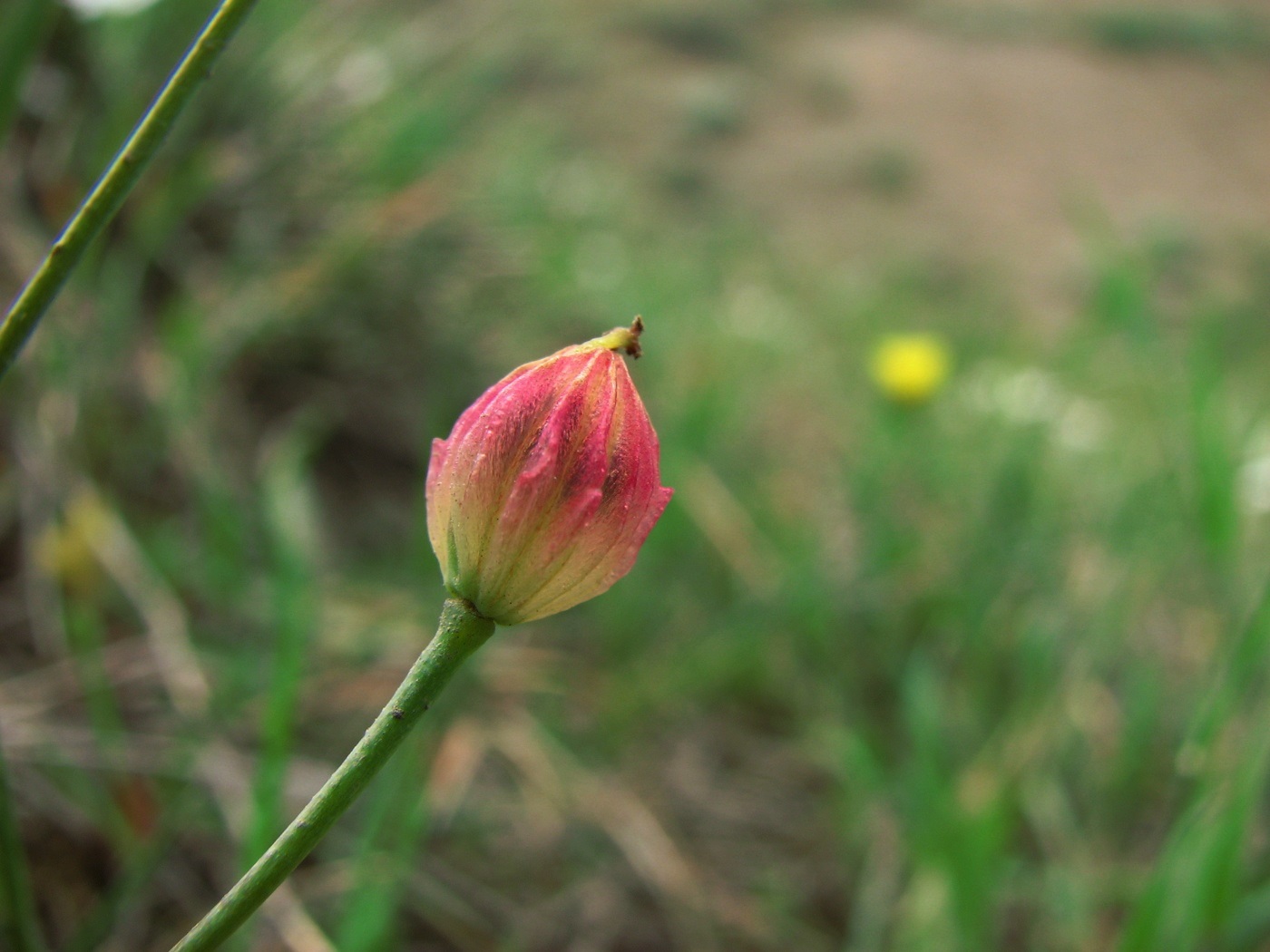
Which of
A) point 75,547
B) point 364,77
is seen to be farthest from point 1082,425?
point 75,547

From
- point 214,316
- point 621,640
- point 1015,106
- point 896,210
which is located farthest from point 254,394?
point 1015,106

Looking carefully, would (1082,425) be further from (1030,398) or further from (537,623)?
(537,623)

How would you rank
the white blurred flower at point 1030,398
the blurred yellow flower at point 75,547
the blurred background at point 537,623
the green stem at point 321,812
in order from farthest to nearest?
the white blurred flower at point 1030,398
the blurred yellow flower at point 75,547
the blurred background at point 537,623
the green stem at point 321,812

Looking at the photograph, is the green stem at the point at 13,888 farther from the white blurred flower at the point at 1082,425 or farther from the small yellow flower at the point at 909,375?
the white blurred flower at the point at 1082,425

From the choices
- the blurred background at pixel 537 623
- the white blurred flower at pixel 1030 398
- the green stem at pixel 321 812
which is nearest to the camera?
the green stem at pixel 321 812

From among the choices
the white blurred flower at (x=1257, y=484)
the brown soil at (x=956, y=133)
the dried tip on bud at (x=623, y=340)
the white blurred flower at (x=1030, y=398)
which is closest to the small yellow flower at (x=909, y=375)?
the white blurred flower at (x=1030, y=398)

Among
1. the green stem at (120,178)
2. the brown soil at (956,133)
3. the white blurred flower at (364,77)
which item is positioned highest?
the white blurred flower at (364,77)
